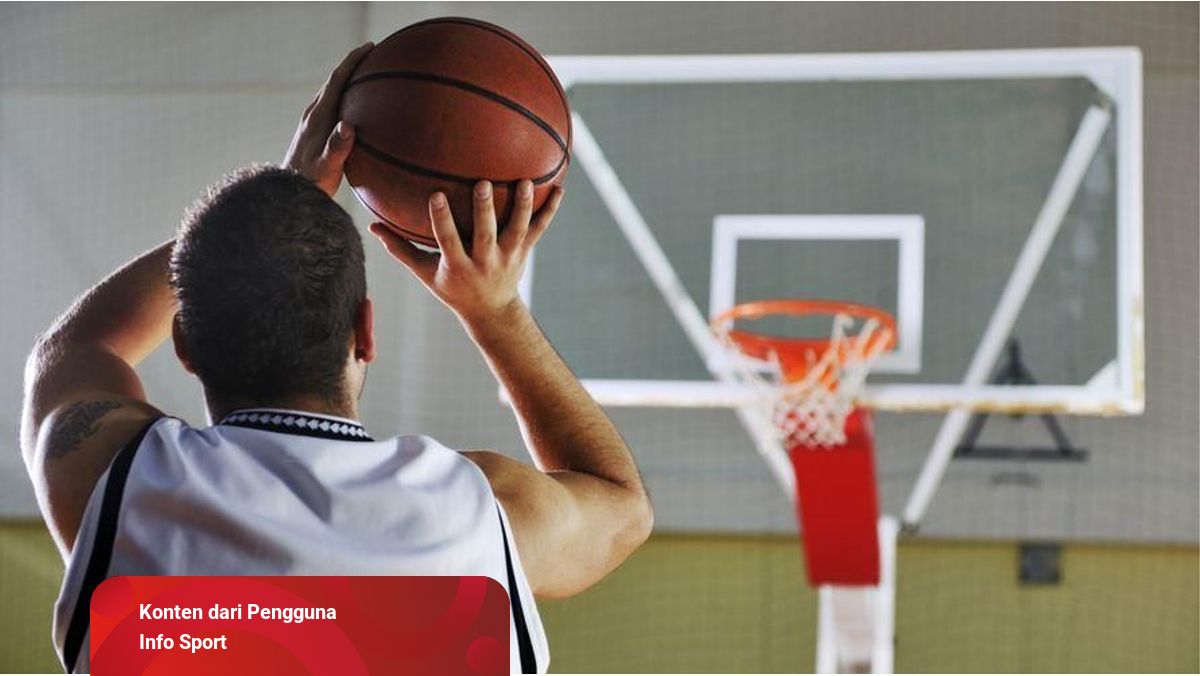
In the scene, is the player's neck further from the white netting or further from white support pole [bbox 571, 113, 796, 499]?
white support pole [bbox 571, 113, 796, 499]

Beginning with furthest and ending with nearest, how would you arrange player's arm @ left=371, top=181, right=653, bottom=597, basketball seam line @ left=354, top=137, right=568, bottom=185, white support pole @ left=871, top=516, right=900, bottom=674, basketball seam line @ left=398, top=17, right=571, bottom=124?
1. white support pole @ left=871, top=516, right=900, bottom=674
2. basketball seam line @ left=398, top=17, right=571, bottom=124
3. basketball seam line @ left=354, top=137, right=568, bottom=185
4. player's arm @ left=371, top=181, right=653, bottom=597

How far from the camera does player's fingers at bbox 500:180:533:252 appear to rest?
132cm

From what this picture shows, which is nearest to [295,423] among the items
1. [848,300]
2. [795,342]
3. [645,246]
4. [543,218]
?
[543,218]

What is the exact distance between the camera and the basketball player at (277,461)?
997 millimetres

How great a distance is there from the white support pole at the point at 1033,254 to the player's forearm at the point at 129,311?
3526 millimetres

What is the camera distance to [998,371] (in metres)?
4.83

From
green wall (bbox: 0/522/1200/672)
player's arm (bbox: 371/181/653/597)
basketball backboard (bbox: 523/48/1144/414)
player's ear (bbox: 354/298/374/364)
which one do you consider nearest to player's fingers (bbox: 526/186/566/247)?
player's arm (bbox: 371/181/653/597)

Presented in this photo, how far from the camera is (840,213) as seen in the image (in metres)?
5.10

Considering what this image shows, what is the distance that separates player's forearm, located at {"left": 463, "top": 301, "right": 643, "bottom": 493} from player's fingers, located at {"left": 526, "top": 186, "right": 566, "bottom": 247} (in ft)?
0.29

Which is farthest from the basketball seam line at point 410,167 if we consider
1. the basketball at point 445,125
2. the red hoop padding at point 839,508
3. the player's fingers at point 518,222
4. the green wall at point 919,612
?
the green wall at point 919,612

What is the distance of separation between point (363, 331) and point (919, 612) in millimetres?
4560

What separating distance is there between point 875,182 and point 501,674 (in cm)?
427

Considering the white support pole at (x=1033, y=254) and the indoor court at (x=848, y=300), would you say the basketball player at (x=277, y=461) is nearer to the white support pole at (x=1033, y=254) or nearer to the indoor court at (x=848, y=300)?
the indoor court at (x=848, y=300)

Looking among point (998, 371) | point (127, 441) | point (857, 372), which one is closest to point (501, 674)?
point (127, 441)
